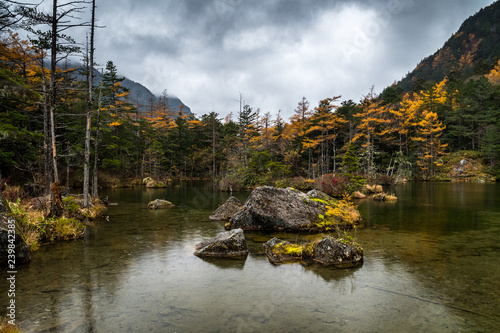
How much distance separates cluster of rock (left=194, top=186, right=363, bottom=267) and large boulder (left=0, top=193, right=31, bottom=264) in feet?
15.0

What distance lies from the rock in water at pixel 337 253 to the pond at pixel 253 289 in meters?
0.37

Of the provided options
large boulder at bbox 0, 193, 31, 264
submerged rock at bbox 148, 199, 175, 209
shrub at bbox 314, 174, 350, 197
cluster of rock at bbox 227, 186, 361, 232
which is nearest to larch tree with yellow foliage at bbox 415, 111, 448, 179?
shrub at bbox 314, 174, 350, 197

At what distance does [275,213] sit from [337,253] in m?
4.54

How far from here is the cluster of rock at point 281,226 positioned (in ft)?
23.5

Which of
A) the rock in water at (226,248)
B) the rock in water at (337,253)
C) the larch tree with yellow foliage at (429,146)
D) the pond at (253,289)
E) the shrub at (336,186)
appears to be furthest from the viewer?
the larch tree with yellow foliage at (429,146)

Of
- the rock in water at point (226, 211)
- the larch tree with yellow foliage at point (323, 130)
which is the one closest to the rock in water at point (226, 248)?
the rock in water at point (226, 211)

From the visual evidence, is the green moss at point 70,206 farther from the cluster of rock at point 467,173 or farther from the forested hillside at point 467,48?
the forested hillside at point 467,48

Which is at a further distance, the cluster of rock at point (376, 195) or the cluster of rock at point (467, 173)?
the cluster of rock at point (467, 173)

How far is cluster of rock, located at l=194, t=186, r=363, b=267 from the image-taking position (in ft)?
23.5

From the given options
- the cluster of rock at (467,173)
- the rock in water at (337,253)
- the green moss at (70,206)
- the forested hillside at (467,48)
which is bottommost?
the rock in water at (337,253)

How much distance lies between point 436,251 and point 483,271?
1.72 m

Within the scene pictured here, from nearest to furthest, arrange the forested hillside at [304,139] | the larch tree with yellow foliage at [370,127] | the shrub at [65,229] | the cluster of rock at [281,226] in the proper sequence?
the cluster of rock at [281,226] → the shrub at [65,229] → the forested hillside at [304,139] → the larch tree with yellow foliage at [370,127]

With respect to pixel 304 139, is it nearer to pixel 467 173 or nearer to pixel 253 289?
pixel 467 173

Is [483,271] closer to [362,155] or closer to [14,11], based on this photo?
[14,11]
